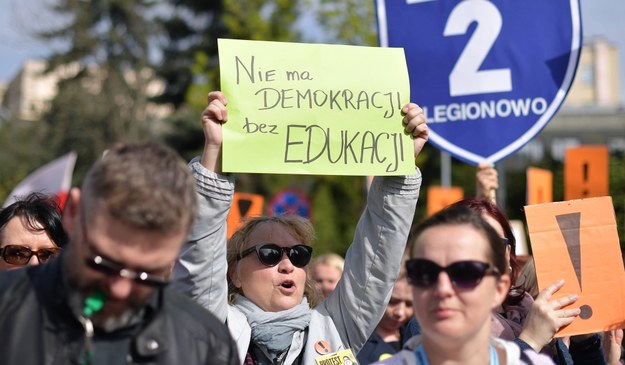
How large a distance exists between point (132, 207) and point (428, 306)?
0.88 metres

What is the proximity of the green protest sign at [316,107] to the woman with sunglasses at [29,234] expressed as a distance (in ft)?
3.23

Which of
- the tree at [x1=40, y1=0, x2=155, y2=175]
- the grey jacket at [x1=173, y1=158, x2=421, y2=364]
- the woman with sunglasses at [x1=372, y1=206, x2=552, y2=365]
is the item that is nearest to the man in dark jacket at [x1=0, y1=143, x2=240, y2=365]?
the woman with sunglasses at [x1=372, y1=206, x2=552, y2=365]

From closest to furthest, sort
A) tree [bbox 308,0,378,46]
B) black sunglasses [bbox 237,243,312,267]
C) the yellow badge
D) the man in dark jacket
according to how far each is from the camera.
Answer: the man in dark jacket < the yellow badge < black sunglasses [bbox 237,243,312,267] < tree [bbox 308,0,378,46]

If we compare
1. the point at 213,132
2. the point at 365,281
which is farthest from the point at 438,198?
the point at 213,132

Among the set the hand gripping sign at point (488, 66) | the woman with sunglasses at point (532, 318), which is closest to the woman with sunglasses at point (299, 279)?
the woman with sunglasses at point (532, 318)

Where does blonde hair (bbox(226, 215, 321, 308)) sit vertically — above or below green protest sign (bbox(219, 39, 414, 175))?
below

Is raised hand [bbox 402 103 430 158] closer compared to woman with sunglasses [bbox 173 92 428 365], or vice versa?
woman with sunglasses [bbox 173 92 428 365]

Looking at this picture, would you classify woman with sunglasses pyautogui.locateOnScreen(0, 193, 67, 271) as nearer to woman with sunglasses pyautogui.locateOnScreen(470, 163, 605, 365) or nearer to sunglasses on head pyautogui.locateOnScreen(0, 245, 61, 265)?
sunglasses on head pyautogui.locateOnScreen(0, 245, 61, 265)

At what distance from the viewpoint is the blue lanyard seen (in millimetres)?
2666

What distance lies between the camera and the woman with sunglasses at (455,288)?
8.41 ft

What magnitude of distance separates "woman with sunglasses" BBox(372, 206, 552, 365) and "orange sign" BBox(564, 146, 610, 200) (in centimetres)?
497

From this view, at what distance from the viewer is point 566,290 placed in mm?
3549

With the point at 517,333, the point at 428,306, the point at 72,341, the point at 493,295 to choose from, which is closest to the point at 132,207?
the point at 72,341

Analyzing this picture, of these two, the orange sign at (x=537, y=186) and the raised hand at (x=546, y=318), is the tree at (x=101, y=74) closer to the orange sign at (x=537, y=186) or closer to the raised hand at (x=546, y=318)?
the orange sign at (x=537, y=186)
